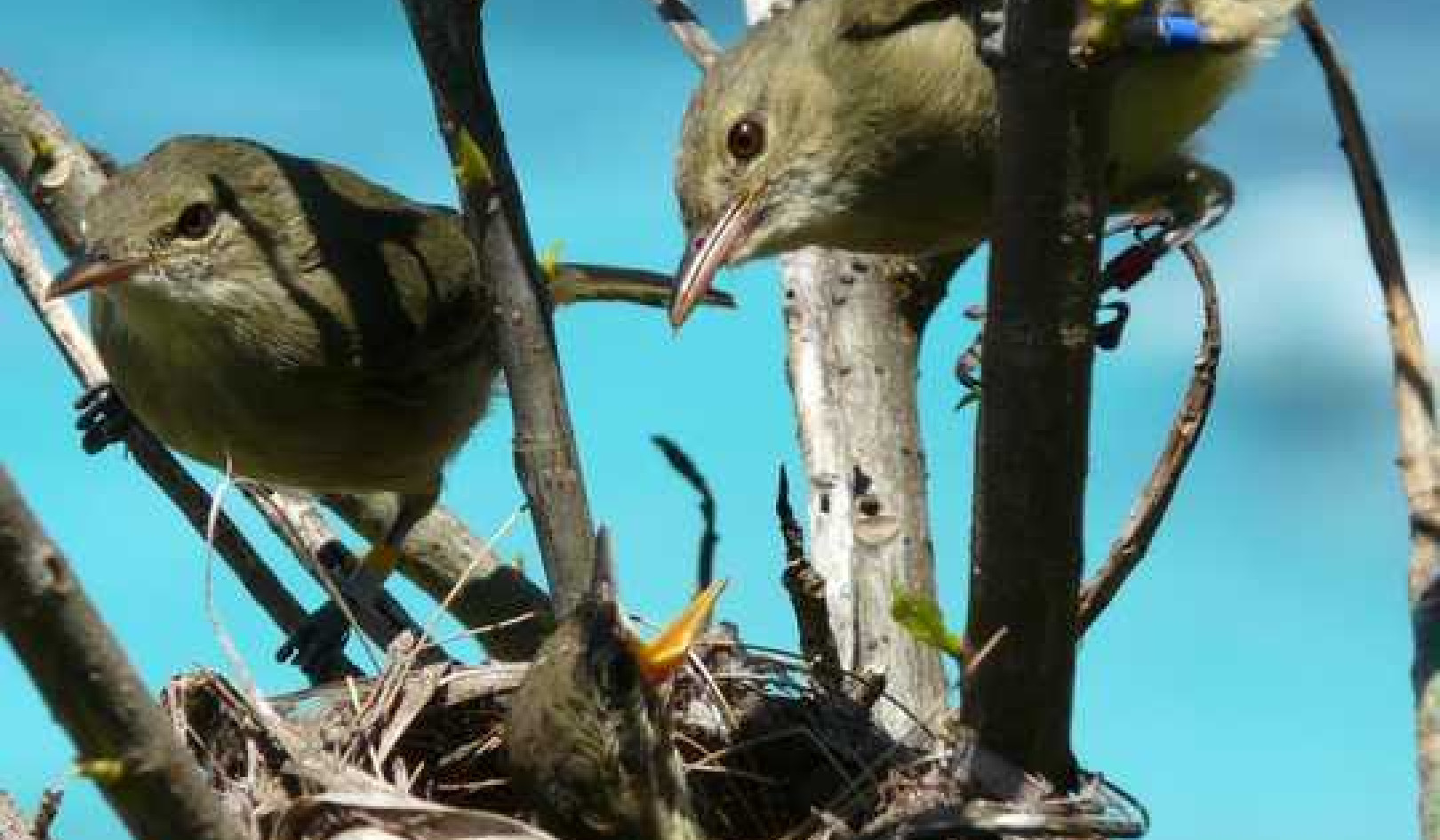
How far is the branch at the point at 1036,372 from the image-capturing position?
257 cm

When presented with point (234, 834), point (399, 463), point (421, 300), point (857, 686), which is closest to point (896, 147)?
point (857, 686)

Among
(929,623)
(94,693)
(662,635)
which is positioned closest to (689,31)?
(662,635)

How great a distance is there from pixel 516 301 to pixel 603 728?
0.99 meters

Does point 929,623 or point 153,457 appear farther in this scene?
point 153,457

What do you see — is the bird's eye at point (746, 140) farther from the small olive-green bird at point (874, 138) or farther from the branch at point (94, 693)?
the branch at point (94, 693)

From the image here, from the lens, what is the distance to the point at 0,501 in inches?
85.4

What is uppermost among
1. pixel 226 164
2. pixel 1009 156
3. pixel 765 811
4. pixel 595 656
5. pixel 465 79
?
pixel 226 164

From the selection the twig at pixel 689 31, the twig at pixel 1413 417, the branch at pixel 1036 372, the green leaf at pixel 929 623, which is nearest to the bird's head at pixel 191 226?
the twig at pixel 689 31

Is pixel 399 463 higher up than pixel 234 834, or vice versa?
pixel 399 463

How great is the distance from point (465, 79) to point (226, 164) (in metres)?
2.66

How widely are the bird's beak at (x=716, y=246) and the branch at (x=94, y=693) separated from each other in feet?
8.58

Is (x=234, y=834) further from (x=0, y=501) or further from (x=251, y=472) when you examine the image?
(x=251, y=472)

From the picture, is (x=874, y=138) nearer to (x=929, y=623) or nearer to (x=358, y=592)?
(x=358, y=592)

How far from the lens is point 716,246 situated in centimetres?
502
